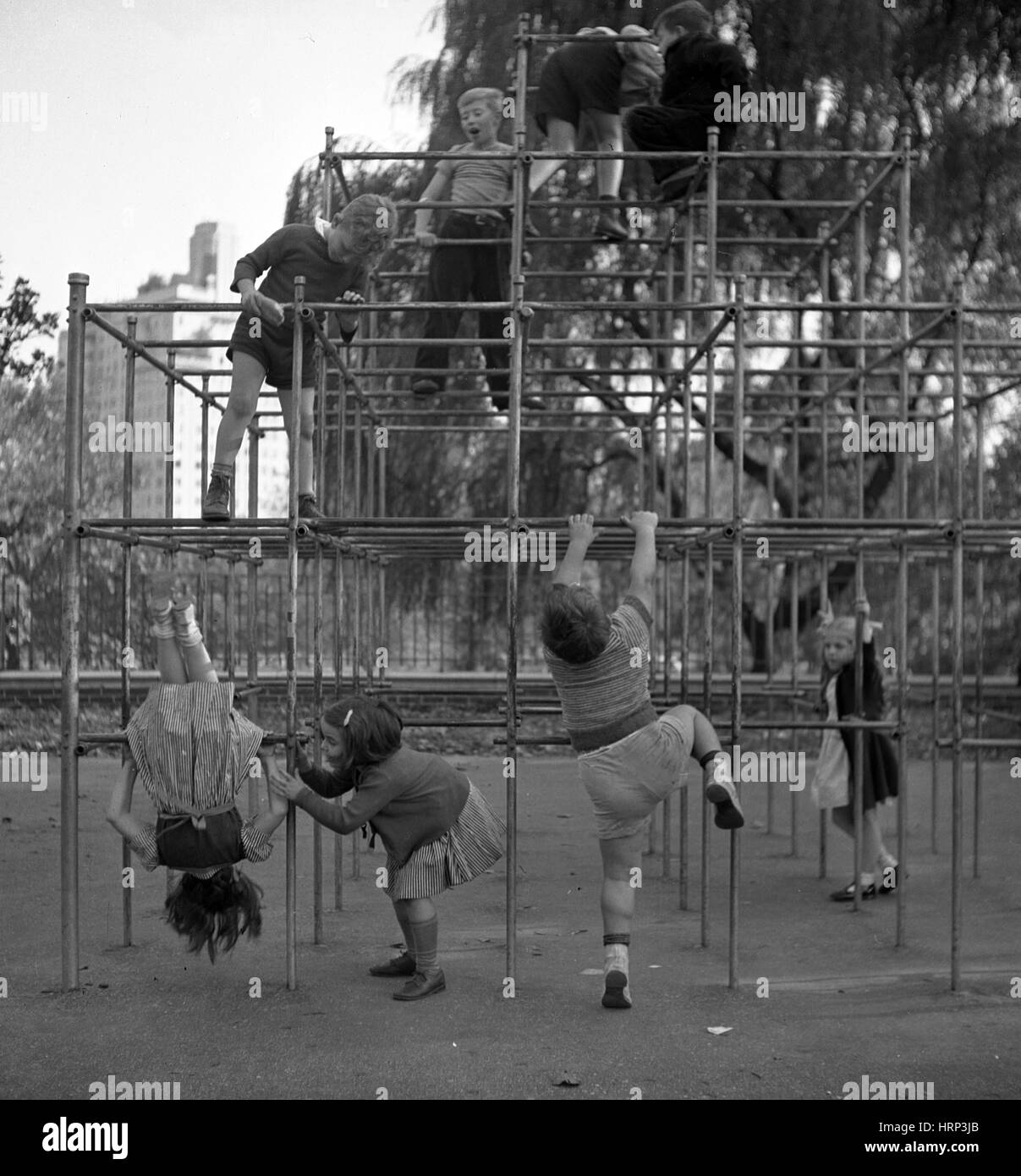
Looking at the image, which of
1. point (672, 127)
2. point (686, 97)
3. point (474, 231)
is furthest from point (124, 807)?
point (686, 97)

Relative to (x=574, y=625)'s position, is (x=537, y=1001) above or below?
below

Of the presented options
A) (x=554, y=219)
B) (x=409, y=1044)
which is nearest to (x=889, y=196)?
(x=554, y=219)

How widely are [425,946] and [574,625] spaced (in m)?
1.23

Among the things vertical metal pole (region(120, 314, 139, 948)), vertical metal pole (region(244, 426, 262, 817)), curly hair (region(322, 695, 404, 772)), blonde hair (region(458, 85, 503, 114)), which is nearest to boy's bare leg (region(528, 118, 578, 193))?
blonde hair (region(458, 85, 503, 114))

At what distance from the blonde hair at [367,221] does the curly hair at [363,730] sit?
6.20 feet

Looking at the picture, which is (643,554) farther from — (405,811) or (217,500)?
(217,500)

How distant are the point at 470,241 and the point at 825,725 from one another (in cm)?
382

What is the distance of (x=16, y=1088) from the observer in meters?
4.08

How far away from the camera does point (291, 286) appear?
19.2 feet

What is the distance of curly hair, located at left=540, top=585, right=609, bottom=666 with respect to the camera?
4973mm

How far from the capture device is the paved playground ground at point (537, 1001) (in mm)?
4227

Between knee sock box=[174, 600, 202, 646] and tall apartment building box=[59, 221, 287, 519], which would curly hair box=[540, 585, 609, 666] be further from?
tall apartment building box=[59, 221, 287, 519]

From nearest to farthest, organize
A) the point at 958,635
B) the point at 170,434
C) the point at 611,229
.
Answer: the point at 958,635
the point at 170,434
the point at 611,229

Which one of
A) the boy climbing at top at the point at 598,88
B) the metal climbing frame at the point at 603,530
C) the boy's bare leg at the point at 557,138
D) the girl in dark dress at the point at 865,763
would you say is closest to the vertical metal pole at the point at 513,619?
the metal climbing frame at the point at 603,530
